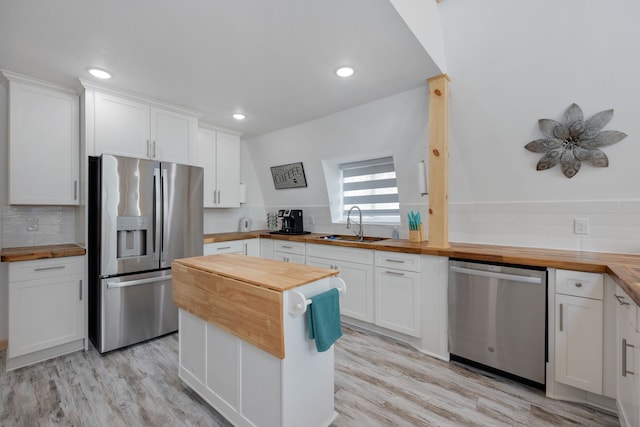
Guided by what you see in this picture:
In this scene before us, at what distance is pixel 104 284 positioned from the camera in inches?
99.6

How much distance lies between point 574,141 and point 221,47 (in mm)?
2754

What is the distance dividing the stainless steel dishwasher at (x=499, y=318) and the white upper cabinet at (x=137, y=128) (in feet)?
10.3

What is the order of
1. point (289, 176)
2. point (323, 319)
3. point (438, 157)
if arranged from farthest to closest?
1. point (289, 176)
2. point (438, 157)
3. point (323, 319)

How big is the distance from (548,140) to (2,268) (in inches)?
196

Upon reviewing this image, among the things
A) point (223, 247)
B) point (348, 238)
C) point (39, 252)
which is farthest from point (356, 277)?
point (39, 252)

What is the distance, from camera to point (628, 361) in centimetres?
142

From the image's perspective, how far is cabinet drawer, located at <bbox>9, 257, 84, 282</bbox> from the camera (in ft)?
7.55

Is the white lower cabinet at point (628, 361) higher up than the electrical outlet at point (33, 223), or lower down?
lower down

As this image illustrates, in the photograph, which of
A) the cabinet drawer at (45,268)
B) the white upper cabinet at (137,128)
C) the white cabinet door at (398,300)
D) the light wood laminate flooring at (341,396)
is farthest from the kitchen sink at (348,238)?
the cabinet drawer at (45,268)

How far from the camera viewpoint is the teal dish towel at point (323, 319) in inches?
57.9

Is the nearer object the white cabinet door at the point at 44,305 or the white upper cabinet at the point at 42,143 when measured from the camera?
the white cabinet door at the point at 44,305

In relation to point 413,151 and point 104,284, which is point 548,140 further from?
point 104,284

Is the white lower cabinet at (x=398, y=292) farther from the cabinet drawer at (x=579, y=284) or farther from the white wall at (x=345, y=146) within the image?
the cabinet drawer at (x=579, y=284)

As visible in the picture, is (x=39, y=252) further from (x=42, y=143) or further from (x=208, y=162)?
(x=208, y=162)
